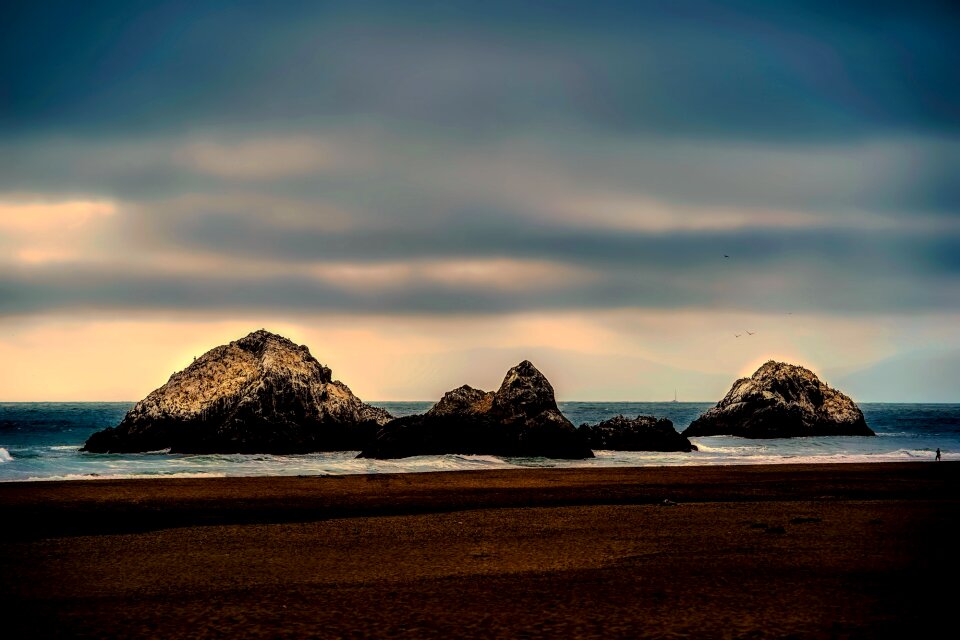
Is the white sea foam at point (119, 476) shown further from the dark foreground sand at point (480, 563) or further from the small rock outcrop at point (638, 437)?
the small rock outcrop at point (638, 437)

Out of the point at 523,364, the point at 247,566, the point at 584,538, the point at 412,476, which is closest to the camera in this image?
the point at 247,566

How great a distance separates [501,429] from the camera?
50406 mm

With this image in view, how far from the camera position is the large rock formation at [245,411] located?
50.6m

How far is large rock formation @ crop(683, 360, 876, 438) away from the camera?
250 feet

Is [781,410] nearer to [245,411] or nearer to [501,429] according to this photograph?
[501,429]

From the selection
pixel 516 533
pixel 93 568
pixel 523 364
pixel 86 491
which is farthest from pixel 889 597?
pixel 523 364

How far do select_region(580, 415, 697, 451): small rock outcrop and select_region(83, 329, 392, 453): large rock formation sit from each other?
548 inches

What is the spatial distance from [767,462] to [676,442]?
1022cm

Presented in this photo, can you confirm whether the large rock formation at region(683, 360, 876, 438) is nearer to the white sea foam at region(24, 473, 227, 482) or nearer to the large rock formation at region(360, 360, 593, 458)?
the large rock formation at region(360, 360, 593, 458)

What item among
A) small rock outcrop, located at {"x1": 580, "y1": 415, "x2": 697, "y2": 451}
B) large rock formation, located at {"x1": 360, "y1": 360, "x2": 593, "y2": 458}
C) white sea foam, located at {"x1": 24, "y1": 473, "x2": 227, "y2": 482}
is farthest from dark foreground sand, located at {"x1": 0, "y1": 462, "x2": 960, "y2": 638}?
small rock outcrop, located at {"x1": 580, "y1": 415, "x2": 697, "y2": 451}

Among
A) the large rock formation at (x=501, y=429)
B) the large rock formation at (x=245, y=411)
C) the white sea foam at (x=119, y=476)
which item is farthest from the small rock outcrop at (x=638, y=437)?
the white sea foam at (x=119, y=476)

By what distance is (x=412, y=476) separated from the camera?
36062mm

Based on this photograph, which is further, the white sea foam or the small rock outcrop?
the small rock outcrop

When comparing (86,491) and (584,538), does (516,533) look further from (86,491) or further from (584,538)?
(86,491)
